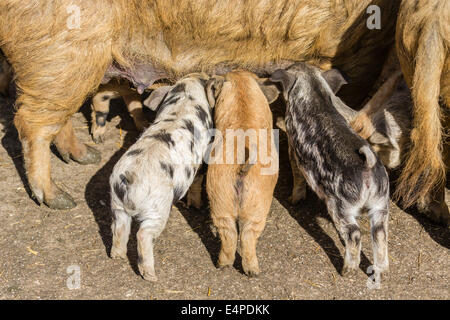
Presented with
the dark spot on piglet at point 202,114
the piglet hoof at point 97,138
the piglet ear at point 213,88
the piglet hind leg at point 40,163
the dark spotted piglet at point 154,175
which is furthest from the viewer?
the piglet hoof at point 97,138

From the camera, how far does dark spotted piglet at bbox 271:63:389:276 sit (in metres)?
3.54

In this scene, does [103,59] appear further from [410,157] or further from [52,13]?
[410,157]

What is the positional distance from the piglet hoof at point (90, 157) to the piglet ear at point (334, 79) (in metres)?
1.95

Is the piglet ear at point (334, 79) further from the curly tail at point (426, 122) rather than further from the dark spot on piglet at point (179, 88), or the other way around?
the dark spot on piglet at point (179, 88)

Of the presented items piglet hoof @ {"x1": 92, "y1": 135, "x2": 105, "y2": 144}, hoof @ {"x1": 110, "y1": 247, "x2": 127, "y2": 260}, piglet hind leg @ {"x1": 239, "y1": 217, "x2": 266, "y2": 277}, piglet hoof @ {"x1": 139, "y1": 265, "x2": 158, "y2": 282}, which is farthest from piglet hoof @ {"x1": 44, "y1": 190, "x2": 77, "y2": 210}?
piglet hind leg @ {"x1": 239, "y1": 217, "x2": 266, "y2": 277}

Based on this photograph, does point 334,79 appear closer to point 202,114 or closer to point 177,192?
point 202,114

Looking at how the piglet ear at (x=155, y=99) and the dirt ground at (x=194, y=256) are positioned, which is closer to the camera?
the dirt ground at (x=194, y=256)

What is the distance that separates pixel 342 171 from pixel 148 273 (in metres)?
1.34

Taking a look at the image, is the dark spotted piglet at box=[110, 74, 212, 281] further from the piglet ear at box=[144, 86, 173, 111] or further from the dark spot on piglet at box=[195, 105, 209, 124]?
the piglet ear at box=[144, 86, 173, 111]

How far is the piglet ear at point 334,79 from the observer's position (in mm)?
4332

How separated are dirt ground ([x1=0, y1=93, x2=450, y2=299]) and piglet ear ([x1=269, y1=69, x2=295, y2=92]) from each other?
0.85 meters

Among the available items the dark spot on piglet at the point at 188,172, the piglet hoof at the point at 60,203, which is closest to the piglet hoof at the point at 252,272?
the dark spot on piglet at the point at 188,172

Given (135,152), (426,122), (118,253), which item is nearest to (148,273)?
(118,253)

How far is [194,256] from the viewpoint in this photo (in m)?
3.91
